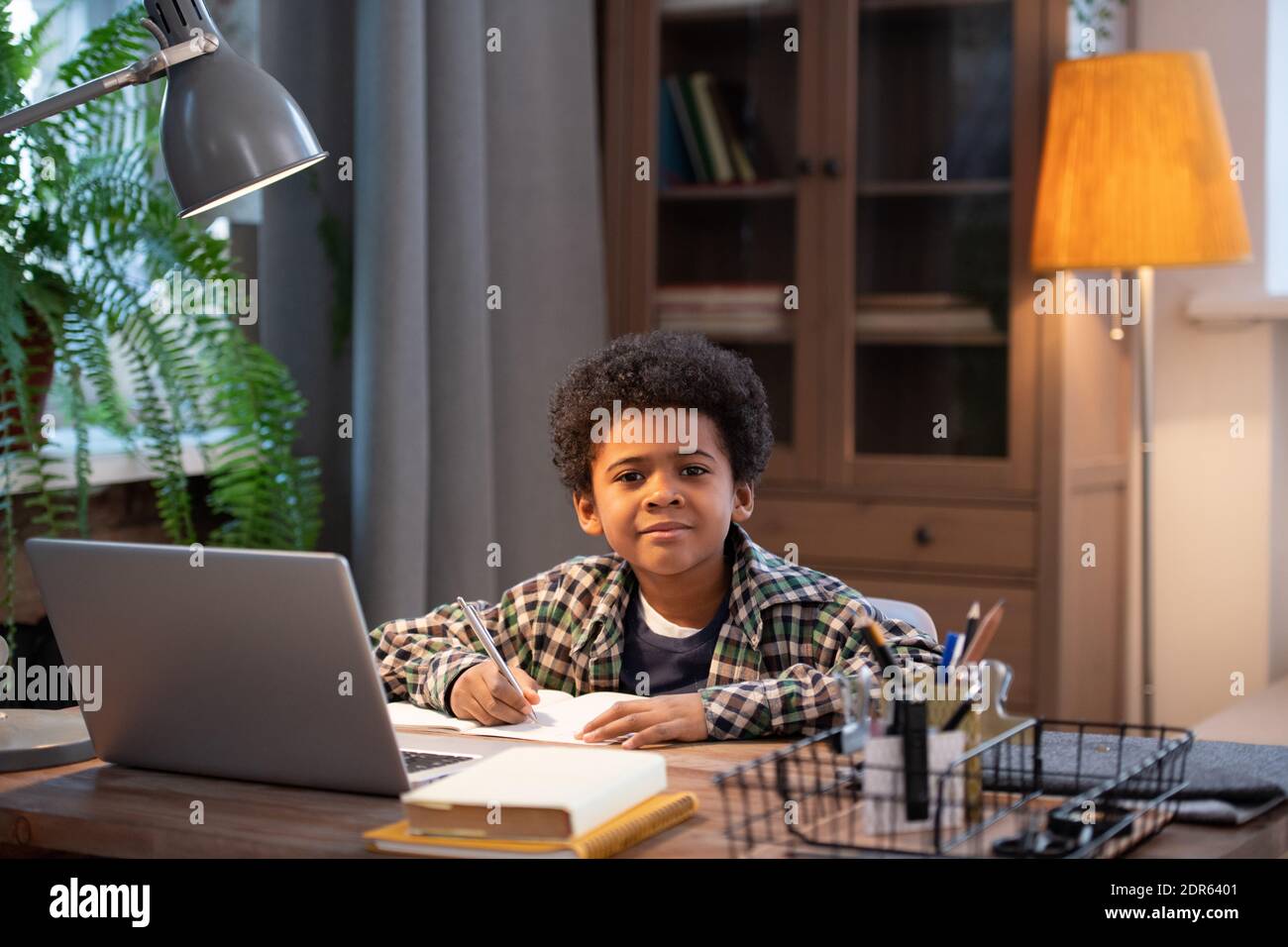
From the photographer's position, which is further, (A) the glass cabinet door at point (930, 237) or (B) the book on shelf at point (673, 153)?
(B) the book on shelf at point (673, 153)

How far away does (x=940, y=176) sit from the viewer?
118 inches

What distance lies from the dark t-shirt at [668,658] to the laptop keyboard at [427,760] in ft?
1.28

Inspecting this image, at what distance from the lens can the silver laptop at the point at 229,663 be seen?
1078 mm

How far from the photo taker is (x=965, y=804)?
102 centimetres

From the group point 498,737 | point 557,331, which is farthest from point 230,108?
point 557,331

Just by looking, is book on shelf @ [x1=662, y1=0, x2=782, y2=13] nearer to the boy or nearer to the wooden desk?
the boy

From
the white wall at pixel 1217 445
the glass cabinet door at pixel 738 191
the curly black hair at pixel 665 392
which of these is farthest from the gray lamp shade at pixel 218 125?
the white wall at pixel 1217 445

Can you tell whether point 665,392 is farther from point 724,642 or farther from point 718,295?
point 718,295

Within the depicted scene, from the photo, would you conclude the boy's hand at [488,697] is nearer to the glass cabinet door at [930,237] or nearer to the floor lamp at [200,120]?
the floor lamp at [200,120]

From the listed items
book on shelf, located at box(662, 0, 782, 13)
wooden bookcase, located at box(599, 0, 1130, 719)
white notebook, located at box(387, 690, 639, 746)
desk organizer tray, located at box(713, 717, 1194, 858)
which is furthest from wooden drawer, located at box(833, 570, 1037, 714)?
desk organizer tray, located at box(713, 717, 1194, 858)

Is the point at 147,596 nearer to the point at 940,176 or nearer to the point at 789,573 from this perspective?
the point at 789,573

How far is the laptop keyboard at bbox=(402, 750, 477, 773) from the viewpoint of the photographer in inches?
Result: 47.3

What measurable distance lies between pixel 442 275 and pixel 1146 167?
49.4 inches

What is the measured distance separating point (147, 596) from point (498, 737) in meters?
0.33
